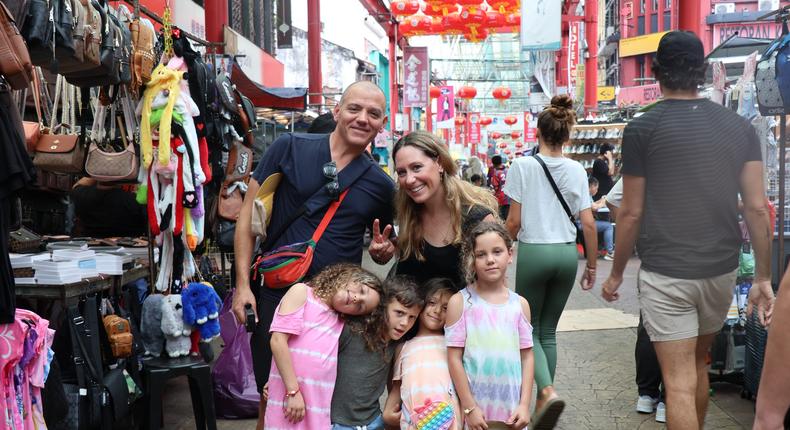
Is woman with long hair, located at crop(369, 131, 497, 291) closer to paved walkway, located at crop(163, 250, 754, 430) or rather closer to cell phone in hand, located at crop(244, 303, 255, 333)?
cell phone in hand, located at crop(244, 303, 255, 333)

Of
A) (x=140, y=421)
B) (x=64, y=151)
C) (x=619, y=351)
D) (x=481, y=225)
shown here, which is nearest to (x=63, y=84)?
(x=64, y=151)

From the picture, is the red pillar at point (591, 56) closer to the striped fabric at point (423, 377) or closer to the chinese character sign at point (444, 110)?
the chinese character sign at point (444, 110)

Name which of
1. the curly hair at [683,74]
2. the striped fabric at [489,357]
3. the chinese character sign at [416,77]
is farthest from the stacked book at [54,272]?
the chinese character sign at [416,77]

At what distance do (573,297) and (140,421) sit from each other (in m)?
6.45

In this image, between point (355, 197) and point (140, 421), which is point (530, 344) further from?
point (140, 421)

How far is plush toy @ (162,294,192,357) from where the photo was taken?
15.9 ft

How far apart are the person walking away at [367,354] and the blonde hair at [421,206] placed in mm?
221

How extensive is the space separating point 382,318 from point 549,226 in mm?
1928

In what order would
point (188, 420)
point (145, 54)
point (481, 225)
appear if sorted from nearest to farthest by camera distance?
point (481, 225) → point (145, 54) → point (188, 420)

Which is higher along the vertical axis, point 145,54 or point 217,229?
point 145,54

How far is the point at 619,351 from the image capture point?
23.4 ft

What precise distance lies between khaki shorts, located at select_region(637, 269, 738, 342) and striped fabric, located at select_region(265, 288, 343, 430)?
1576mm

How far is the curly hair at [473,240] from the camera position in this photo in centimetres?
355

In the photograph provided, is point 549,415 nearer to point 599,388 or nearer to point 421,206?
point 421,206
